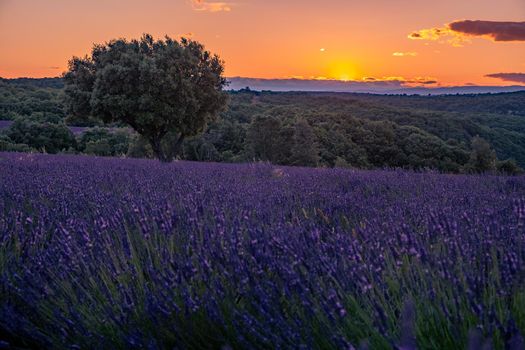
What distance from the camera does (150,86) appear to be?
13852mm

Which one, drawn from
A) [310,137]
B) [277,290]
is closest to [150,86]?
[277,290]

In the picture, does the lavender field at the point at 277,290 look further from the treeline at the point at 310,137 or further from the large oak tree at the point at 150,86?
the treeline at the point at 310,137

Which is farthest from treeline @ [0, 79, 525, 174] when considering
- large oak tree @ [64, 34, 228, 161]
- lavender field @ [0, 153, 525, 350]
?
lavender field @ [0, 153, 525, 350]

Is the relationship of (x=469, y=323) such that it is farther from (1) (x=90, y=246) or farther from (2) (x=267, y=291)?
(1) (x=90, y=246)

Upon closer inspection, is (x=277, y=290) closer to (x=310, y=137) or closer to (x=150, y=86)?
(x=150, y=86)

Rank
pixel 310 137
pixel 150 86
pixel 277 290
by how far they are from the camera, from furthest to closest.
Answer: pixel 310 137
pixel 150 86
pixel 277 290

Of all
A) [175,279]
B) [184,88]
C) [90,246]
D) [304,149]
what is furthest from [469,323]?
[304,149]

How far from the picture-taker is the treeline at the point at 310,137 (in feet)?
97.7

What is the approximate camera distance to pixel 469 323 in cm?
120

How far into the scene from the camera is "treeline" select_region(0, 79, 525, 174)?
29.8m

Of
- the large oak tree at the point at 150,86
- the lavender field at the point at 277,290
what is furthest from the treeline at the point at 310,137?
the lavender field at the point at 277,290

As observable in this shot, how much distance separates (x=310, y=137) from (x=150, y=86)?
2614 centimetres

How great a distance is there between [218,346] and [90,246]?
97cm

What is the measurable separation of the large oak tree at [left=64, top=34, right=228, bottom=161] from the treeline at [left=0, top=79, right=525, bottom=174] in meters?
4.25
